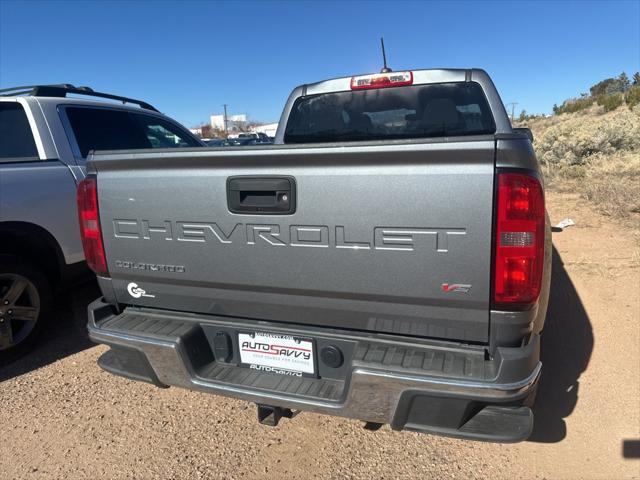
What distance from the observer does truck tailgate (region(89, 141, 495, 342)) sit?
171cm

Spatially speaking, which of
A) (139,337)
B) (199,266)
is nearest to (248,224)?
(199,266)

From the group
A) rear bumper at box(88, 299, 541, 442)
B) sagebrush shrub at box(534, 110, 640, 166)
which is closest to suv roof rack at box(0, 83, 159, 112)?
rear bumper at box(88, 299, 541, 442)

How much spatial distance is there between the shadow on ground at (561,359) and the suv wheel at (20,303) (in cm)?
364

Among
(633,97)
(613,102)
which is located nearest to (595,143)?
(633,97)

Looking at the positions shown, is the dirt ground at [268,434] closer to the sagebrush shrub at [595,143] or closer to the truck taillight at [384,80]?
the truck taillight at [384,80]

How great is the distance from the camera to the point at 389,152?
1.75 meters

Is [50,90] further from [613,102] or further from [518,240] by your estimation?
[613,102]

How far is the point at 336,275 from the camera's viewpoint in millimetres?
1909

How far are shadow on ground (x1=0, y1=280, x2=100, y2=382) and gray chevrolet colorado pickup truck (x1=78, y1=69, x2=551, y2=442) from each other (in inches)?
60.2

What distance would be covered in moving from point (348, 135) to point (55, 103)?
99.4 inches

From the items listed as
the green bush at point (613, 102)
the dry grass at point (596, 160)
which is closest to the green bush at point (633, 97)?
the green bush at point (613, 102)

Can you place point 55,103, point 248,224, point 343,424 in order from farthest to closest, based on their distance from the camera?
point 55,103
point 343,424
point 248,224

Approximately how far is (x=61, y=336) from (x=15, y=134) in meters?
1.76

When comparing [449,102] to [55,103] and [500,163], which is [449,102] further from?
[55,103]
